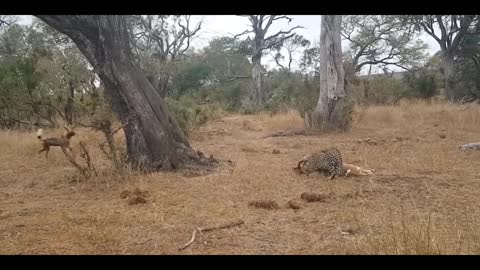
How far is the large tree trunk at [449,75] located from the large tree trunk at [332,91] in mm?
8919

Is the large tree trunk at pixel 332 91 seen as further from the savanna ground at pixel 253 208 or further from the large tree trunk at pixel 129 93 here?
the large tree trunk at pixel 129 93

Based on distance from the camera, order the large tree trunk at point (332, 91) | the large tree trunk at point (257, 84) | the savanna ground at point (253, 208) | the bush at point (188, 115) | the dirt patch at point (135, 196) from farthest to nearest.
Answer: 1. the large tree trunk at point (257, 84)
2. the large tree trunk at point (332, 91)
3. the bush at point (188, 115)
4. the dirt patch at point (135, 196)
5. the savanna ground at point (253, 208)

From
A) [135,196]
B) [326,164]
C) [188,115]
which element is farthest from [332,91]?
[135,196]

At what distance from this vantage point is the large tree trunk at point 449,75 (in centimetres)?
1784

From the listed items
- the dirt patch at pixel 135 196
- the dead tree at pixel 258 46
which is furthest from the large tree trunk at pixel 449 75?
the dirt patch at pixel 135 196

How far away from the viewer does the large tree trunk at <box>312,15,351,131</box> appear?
10375mm

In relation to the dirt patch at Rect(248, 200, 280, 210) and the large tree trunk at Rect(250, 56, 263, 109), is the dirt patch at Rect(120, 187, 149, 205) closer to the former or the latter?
the dirt patch at Rect(248, 200, 280, 210)
